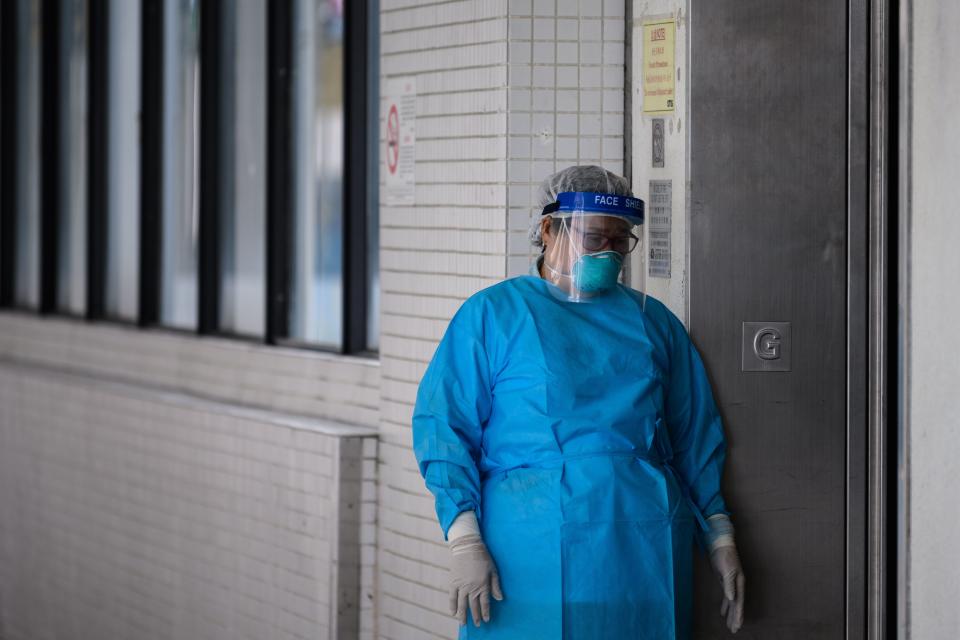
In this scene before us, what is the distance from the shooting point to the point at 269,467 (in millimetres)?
4340

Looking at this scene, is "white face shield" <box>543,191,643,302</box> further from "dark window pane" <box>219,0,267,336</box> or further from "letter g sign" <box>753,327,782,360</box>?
"dark window pane" <box>219,0,267,336</box>

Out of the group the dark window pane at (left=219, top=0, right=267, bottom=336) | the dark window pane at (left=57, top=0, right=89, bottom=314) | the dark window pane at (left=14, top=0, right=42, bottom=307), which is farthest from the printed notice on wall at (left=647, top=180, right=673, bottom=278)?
the dark window pane at (left=14, top=0, right=42, bottom=307)

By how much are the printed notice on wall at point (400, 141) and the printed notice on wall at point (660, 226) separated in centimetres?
83

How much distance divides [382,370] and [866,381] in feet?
4.75

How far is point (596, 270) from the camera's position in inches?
115

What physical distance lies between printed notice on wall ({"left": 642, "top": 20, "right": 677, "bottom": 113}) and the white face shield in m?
0.45

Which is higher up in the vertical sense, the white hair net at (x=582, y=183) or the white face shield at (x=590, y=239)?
the white hair net at (x=582, y=183)

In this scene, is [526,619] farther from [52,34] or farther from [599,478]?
[52,34]

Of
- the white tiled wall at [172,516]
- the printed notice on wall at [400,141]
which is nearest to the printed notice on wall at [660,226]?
the printed notice on wall at [400,141]

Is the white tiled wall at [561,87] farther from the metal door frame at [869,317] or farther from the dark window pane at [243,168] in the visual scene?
the dark window pane at [243,168]

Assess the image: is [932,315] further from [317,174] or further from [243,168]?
[243,168]

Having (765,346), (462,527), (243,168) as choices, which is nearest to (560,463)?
(462,527)

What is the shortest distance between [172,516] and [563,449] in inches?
96.0

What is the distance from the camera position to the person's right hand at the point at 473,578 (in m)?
2.80
